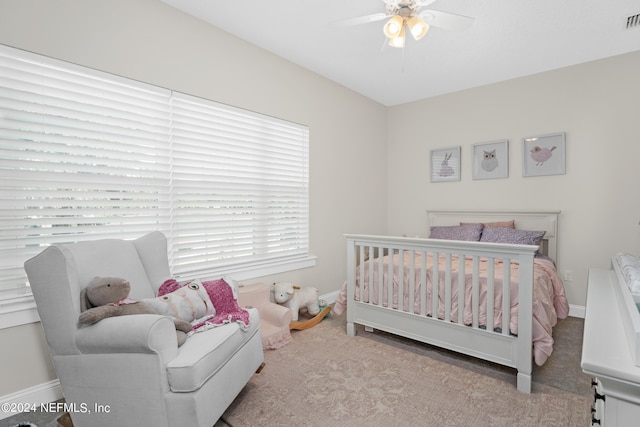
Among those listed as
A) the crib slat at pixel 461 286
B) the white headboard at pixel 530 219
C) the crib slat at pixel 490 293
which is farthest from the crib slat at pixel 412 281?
the white headboard at pixel 530 219

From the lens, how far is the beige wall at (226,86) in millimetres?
1794

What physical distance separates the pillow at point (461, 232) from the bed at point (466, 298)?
279 mm

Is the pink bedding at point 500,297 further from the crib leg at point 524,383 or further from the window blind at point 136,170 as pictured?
the window blind at point 136,170

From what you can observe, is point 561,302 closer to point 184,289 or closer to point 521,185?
point 521,185

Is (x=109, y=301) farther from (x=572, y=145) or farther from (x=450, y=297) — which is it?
(x=572, y=145)

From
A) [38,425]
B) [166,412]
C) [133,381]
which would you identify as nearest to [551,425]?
[166,412]

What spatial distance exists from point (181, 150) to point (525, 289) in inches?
100

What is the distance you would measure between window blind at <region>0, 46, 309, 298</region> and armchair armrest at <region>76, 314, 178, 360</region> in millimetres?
767

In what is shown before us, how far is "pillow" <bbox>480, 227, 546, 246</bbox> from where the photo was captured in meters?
3.10

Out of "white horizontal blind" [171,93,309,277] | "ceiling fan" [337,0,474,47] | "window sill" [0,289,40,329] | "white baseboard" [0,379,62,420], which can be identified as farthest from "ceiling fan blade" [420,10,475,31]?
"white baseboard" [0,379,62,420]

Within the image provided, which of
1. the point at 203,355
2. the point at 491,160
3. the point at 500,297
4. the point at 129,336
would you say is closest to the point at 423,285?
the point at 500,297

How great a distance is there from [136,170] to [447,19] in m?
2.28

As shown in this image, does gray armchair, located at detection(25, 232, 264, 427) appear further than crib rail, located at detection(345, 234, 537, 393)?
No

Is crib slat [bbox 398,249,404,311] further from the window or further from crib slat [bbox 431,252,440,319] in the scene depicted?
the window
